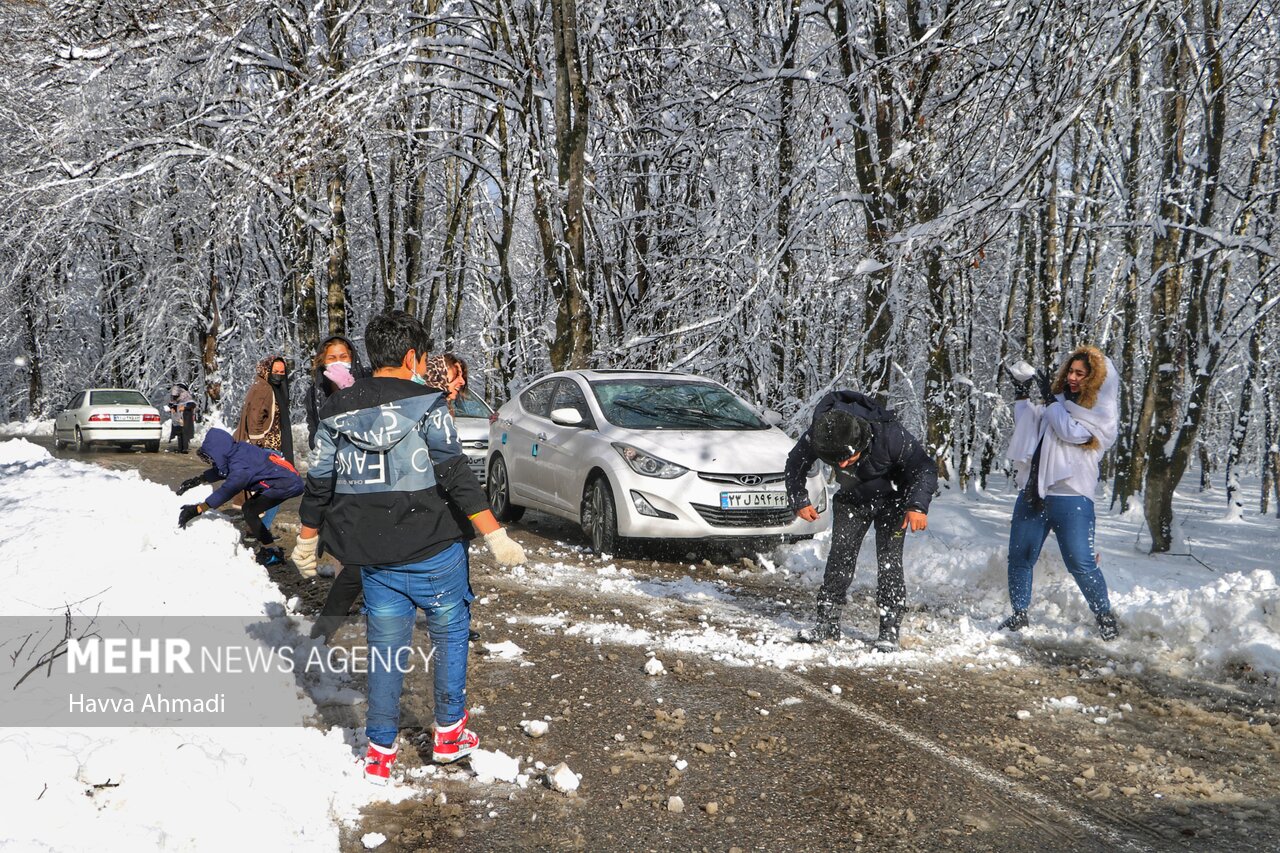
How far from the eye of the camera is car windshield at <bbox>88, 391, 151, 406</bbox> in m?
21.8

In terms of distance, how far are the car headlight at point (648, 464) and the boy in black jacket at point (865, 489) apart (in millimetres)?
2399

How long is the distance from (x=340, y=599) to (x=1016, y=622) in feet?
14.1

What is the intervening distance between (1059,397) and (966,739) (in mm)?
2694

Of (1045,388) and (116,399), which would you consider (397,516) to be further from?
(116,399)

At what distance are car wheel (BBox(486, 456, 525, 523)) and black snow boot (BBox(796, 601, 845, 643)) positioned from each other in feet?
17.0

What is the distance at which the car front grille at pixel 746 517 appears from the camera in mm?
8117

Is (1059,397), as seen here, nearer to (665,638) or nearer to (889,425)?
(889,425)

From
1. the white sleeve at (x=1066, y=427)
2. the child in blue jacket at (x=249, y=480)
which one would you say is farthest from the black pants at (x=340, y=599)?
the white sleeve at (x=1066, y=427)

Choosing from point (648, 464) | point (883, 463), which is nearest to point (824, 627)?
point (883, 463)

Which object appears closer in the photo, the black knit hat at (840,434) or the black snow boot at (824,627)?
the black knit hat at (840,434)

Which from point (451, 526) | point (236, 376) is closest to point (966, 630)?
point (451, 526)

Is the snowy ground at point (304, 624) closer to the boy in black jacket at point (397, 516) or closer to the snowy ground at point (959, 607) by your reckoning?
the snowy ground at point (959, 607)

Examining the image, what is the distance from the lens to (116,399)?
22.1m

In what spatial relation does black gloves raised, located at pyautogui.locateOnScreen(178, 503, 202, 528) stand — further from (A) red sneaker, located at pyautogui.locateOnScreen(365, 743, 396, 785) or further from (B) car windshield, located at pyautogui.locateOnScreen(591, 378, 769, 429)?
(A) red sneaker, located at pyautogui.locateOnScreen(365, 743, 396, 785)
